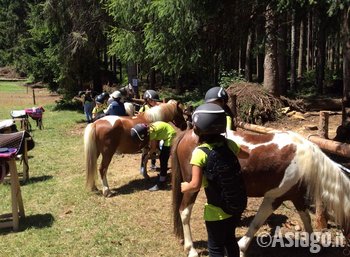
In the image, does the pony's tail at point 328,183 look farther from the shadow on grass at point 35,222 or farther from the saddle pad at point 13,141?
the saddle pad at point 13,141

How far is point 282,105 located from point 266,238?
955cm

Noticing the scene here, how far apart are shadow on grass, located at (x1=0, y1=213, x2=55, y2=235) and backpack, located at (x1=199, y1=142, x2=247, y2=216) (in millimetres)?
3641

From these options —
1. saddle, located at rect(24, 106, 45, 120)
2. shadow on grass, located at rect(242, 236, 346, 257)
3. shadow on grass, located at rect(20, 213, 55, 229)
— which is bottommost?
shadow on grass, located at rect(20, 213, 55, 229)

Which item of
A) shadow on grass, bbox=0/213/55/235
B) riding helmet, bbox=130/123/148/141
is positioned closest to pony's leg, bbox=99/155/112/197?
riding helmet, bbox=130/123/148/141

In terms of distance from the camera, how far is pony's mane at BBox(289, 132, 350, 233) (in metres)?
4.19

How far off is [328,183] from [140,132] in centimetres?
391

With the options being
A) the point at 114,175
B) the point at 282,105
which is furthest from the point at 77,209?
the point at 282,105

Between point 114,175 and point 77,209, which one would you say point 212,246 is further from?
point 114,175

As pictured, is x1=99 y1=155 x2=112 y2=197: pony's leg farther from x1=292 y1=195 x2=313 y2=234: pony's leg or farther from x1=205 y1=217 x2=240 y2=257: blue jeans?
x1=205 y1=217 x2=240 y2=257: blue jeans

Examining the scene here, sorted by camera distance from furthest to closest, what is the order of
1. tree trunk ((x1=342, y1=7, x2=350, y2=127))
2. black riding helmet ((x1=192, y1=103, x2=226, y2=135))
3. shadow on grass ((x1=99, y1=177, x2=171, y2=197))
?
shadow on grass ((x1=99, y1=177, x2=171, y2=197))
tree trunk ((x1=342, y1=7, x2=350, y2=127))
black riding helmet ((x1=192, y1=103, x2=226, y2=135))

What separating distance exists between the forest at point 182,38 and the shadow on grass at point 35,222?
15.4 ft

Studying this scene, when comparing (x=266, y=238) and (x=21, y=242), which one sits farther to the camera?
(x=21, y=242)

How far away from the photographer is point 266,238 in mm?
5109

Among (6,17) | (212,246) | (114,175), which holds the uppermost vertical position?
(6,17)
